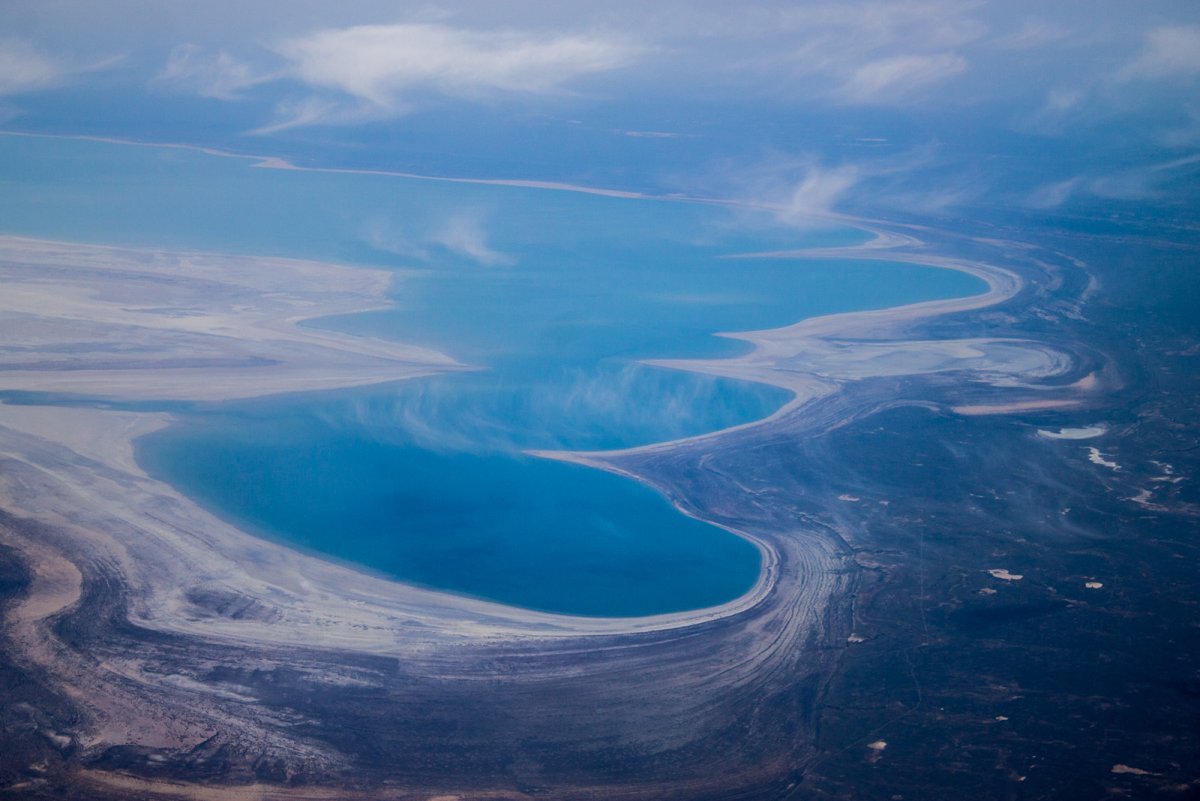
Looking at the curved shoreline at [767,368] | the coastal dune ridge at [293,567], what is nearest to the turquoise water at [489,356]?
the curved shoreline at [767,368]

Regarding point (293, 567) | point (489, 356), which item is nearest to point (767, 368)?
point (489, 356)

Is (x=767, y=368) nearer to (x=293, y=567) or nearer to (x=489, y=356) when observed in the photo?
(x=489, y=356)

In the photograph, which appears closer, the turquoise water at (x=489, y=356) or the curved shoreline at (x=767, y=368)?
the curved shoreline at (x=767, y=368)

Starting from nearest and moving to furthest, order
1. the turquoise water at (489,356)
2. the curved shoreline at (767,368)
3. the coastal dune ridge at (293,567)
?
the coastal dune ridge at (293,567) < the curved shoreline at (767,368) < the turquoise water at (489,356)

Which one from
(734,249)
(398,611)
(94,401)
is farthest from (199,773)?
(734,249)

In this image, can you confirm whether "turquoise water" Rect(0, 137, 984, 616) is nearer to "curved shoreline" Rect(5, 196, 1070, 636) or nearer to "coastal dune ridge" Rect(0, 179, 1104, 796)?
"curved shoreline" Rect(5, 196, 1070, 636)

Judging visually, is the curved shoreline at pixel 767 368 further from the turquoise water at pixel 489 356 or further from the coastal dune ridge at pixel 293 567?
the turquoise water at pixel 489 356

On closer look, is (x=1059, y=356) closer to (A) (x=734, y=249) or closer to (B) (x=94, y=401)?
(A) (x=734, y=249)
